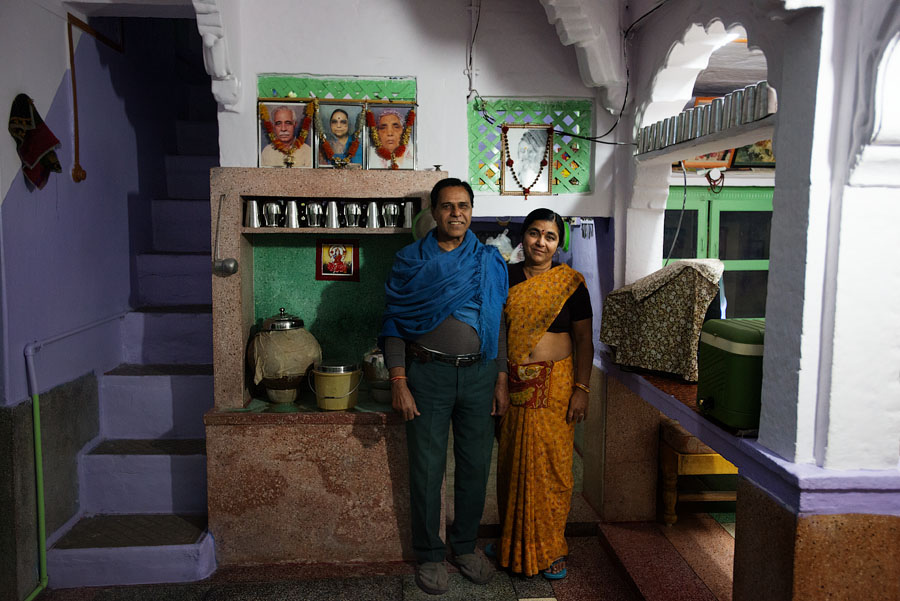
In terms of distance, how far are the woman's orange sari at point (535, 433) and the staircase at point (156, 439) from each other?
5.16ft

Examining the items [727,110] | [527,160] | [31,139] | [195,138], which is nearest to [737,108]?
[727,110]

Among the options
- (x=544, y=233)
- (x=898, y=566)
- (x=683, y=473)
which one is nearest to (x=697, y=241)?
(x=683, y=473)

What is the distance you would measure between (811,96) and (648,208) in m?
1.54

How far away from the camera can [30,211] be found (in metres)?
3.05

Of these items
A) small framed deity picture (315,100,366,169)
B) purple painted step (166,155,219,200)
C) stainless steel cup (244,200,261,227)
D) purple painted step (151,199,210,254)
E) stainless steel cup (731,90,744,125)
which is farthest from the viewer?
purple painted step (166,155,219,200)

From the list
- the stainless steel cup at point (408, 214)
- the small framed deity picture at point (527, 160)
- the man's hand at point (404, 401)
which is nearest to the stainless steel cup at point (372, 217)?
the stainless steel cup at point (408, 214)

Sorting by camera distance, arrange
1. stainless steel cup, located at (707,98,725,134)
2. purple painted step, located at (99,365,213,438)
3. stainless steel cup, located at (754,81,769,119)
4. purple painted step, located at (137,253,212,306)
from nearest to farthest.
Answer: stainless steel cup, located at (754,81,769,119) → stainless steel cup, located at (707,98,725,134) → purple painted step, located at (99,365,213,438) → purple painted step, located at (137,253,212,306)

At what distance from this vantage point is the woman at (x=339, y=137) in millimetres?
3387

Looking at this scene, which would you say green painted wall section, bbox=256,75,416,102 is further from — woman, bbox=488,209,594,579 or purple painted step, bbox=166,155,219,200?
purple painted step, bbox=166,155,219,200

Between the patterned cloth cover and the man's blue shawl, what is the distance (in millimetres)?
706

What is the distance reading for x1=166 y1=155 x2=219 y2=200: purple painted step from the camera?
499 centimetres

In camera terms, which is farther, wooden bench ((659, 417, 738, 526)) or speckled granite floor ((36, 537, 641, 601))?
wooden bench ((659, 417, 738, 526))

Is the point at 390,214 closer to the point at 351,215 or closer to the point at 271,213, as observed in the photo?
the point at 351,215

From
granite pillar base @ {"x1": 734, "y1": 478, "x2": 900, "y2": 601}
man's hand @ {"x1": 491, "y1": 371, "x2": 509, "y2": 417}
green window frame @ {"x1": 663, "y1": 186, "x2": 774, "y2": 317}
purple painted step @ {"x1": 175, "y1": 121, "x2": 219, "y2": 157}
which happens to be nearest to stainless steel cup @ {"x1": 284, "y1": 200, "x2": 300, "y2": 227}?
man's hand @ {"x1": 491, "y1": 371, "x2": 509, "y2": 417}
